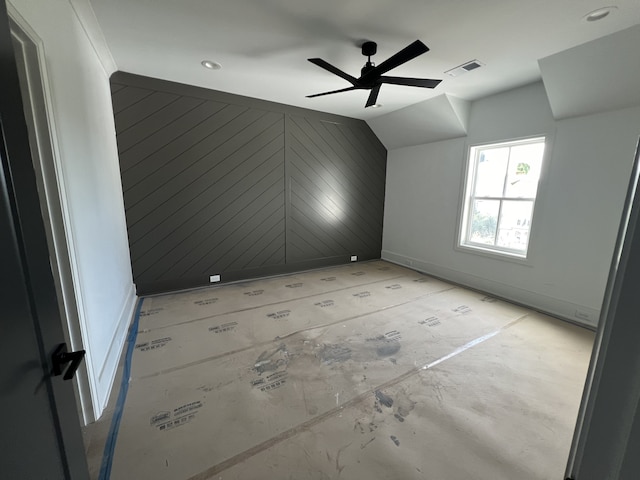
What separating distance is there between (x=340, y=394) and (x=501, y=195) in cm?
364

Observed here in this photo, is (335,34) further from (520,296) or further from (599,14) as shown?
(520,296)

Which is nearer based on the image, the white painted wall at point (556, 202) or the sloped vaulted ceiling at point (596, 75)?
the sloped vaulted ceiling at point (596, 75)

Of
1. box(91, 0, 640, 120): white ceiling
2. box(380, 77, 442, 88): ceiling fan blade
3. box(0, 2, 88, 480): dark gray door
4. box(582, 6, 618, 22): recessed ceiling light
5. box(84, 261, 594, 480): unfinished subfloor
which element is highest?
box(91, 0, 640, 120): white ceiling

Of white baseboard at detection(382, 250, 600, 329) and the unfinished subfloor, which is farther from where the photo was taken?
white baseboard at detection(382, 250, 600, 329)

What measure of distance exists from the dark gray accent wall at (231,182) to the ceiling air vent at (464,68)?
215 centimetres

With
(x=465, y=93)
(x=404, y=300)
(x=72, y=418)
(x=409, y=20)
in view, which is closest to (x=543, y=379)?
(x=404, y=300)

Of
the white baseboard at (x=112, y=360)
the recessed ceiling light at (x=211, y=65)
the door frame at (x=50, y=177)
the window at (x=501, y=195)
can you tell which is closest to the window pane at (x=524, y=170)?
the window at (x=501, y=195)

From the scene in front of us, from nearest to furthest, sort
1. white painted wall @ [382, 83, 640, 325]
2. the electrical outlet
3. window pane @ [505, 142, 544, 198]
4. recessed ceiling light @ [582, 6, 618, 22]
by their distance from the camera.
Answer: recessed ceiling light @ [582, 6, 618, 22] < white painted wall @ [382, 83, 640, 325] < the electrical outlet < window pane @ [505, 142, 544, 198]

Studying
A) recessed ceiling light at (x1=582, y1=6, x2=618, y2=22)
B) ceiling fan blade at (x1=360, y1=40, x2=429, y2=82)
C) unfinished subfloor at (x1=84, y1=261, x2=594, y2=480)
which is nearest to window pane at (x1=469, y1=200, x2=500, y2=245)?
unfinished subfloor at (x1=84, y1=261, x2=594, y2=480)

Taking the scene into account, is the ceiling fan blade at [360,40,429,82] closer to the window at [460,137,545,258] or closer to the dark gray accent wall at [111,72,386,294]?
the dark gray accent wall at [111,72,386,294]

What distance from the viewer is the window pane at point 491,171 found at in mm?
3854

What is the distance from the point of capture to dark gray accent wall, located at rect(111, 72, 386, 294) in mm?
3369

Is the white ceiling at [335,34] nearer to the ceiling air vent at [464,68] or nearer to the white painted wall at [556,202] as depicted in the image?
the ceiling air vent at [464,68]

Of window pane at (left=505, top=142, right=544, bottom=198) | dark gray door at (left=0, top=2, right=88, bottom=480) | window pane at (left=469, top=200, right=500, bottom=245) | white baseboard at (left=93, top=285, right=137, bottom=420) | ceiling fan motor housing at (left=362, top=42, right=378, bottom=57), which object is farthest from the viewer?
window pane at (left=469, top=200, right=500, bottom=245)
